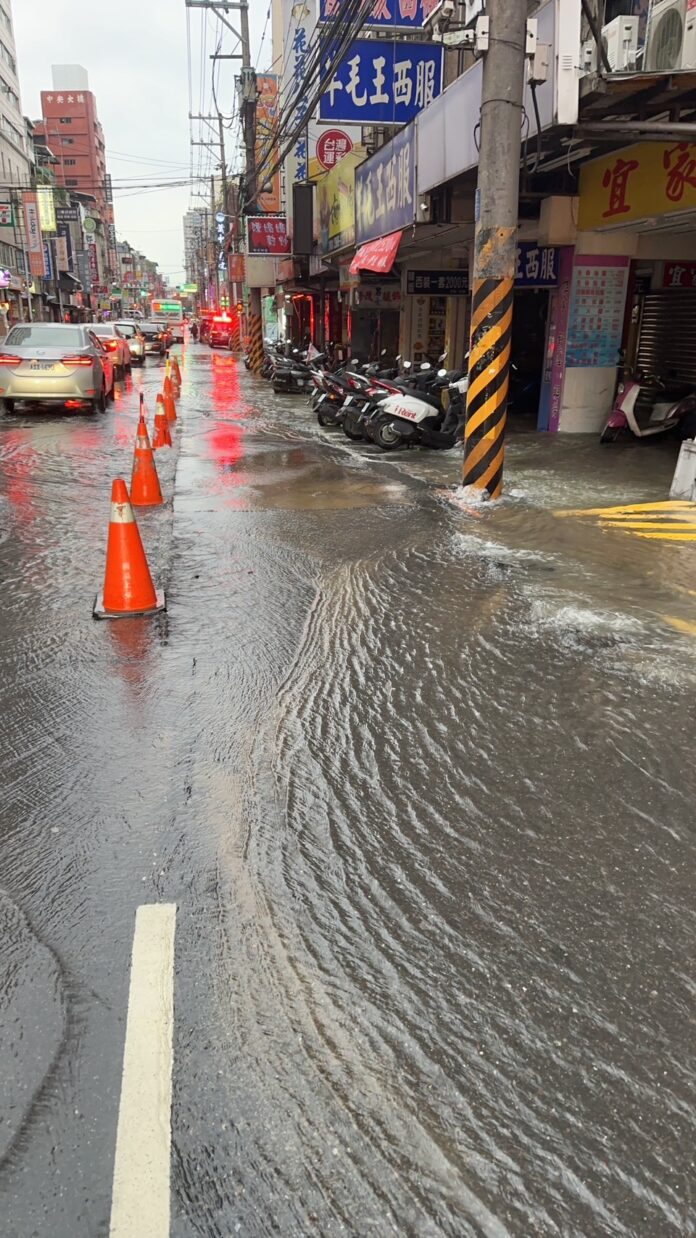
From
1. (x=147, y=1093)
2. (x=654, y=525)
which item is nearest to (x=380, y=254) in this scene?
(x=654, y=525)

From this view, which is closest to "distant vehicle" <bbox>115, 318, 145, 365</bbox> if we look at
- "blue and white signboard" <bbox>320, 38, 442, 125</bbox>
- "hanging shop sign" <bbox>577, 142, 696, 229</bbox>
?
"blue and white signboard" <bbox>320, 38, 442, 125</bbox>

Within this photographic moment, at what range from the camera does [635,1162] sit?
2016 mm

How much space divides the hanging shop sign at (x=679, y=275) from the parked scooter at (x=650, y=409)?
242cm

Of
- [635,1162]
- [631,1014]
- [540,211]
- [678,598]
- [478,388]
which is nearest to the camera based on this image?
[635,1162]

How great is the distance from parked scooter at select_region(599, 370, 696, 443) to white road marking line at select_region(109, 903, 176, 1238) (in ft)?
37.1

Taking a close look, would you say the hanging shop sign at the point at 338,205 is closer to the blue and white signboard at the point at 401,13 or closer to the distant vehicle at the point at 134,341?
the blue and white signboard at the point at 401,13

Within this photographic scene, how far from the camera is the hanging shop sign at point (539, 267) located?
44.3ft

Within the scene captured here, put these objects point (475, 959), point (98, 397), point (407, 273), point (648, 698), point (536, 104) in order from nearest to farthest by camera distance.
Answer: point (475, 959) < point (648, 698) < point (536, 104) < point (98, 397) < point (407, 273)

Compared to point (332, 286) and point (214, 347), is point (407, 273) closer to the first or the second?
point (332, 286)

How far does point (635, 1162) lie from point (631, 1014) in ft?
1.60

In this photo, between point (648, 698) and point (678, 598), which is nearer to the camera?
point (648, 698)

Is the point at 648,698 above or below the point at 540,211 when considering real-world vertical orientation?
below

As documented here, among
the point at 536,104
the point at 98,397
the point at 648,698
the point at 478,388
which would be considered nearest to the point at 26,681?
the point at 648,698

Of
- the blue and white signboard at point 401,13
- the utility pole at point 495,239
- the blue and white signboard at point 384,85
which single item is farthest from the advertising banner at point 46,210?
the utility pole at point 495,239
